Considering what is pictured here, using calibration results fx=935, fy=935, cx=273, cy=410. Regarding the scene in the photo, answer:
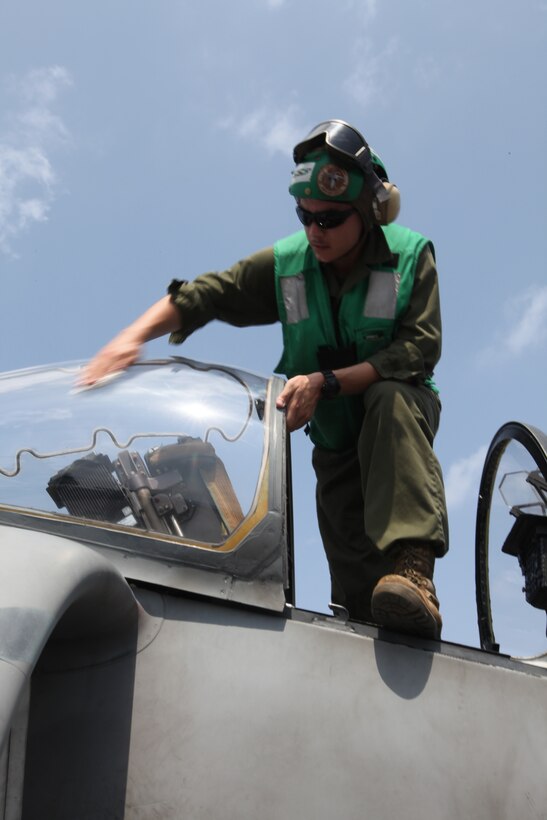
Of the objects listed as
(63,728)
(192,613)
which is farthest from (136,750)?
(192,613)

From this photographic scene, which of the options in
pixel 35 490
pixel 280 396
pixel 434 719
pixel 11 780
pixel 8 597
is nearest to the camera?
pixel 8 597

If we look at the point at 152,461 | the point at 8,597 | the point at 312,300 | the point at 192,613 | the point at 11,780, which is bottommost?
the point at 11,780

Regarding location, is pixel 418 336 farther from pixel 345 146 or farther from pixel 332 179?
pixel 345 146

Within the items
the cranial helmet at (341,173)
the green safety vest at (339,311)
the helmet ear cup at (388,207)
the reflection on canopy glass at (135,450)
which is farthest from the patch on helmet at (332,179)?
the reflection on canopy glass at (135,450)

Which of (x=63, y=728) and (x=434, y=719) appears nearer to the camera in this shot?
(x=63, y=728)

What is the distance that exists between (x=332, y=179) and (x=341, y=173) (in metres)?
0.04

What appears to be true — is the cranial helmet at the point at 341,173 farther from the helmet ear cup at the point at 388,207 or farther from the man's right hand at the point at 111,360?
the man's right hand at the point at 111,360

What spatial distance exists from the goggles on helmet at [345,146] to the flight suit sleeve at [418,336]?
357 mm

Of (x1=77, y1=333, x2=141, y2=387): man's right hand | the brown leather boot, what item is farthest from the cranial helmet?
the brown leather boot

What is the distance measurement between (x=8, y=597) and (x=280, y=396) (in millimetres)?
1644

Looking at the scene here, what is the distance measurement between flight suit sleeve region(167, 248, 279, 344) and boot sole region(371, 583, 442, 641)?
1.65m

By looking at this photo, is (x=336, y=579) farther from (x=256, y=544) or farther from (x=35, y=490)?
(x=35, y=490)

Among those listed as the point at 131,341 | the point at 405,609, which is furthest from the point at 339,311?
the point at 405,609

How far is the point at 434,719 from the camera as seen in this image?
2.50 meters
